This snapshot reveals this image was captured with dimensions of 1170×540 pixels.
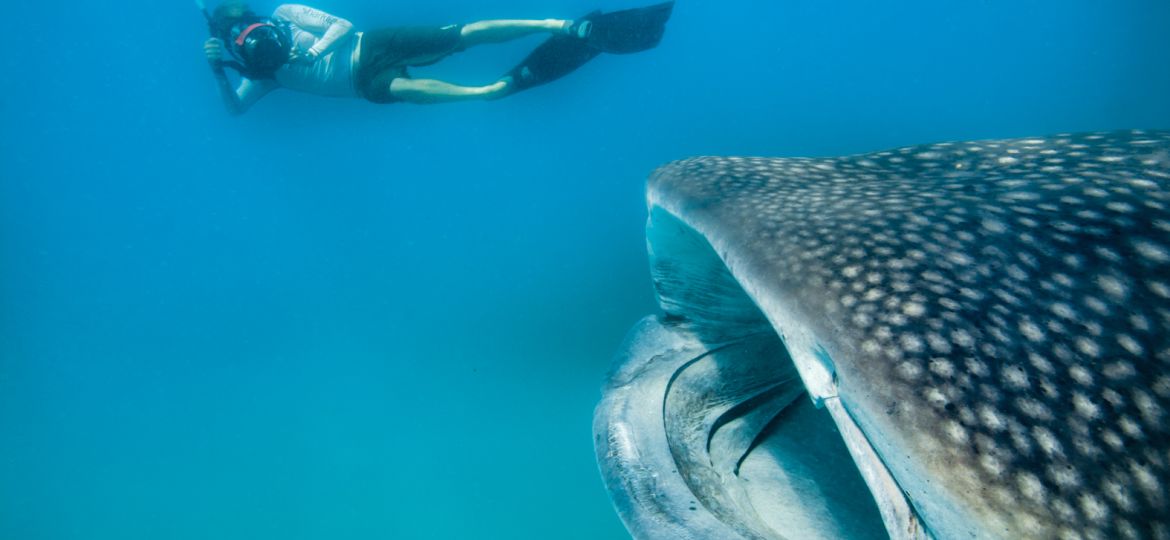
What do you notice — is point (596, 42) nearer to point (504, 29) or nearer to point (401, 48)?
point (504, 29)

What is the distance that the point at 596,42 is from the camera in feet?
31.6

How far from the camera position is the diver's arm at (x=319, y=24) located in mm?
9156

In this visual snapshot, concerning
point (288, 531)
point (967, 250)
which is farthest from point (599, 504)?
point (967, 250)

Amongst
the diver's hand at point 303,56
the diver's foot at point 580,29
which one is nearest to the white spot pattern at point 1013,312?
the diver's foot at point 580,29

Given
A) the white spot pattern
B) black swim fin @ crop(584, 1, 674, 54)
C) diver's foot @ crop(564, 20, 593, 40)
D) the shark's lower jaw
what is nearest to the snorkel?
diver's foot @ crop(564, 20, 593, 40)

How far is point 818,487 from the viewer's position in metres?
2.06

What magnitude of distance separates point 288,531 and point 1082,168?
68.6ft

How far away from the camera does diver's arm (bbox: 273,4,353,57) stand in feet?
30.0

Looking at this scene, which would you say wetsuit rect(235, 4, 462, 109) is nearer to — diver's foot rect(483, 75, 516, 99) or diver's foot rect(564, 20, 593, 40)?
diver's foot rect(483, 75, 516, 99)

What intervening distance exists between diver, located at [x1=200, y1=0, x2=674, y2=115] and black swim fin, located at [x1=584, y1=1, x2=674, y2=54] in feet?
0.05

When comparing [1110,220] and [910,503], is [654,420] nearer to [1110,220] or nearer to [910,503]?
[910,503]

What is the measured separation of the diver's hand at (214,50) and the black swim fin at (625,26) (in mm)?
→ 5785

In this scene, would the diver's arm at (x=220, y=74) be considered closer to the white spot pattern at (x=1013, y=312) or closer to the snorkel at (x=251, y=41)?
the snorkel at (x=251, y=41)

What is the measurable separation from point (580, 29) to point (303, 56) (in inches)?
177
